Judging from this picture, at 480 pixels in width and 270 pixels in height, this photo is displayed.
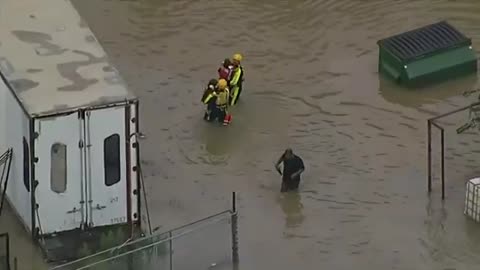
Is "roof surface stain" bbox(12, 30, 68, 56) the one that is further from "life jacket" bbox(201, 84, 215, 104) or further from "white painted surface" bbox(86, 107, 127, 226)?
"life jacket" bbox(201, 84, 215, 104)

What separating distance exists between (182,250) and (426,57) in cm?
799

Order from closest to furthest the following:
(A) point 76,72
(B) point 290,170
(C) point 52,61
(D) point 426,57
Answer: (A) point 76,72 < (C) point 52,61 < (B) point 290,170 < (D) point 426,57

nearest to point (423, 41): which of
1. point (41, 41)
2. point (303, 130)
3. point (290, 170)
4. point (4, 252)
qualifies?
point (303, 130)

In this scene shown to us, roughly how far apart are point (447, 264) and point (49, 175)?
5856mm

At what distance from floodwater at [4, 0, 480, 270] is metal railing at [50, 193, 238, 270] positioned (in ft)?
0.64

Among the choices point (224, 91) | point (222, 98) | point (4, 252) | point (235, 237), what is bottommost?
point (4, 252)

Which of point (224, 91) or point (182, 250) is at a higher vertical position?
point (224, 91)

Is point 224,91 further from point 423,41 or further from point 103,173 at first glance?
point 103,173

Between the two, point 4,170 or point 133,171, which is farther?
point 4,170

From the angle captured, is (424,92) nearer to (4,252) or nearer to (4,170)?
(4,170)

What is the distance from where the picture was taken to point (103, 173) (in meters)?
23.0

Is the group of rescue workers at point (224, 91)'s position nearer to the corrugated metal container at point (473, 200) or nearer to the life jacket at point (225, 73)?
the life jacket at point (225, 73)

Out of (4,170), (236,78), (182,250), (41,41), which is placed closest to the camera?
(182,250)

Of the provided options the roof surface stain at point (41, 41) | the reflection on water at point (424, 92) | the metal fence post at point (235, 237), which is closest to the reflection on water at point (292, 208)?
the metal fence post at point (235, 237)
